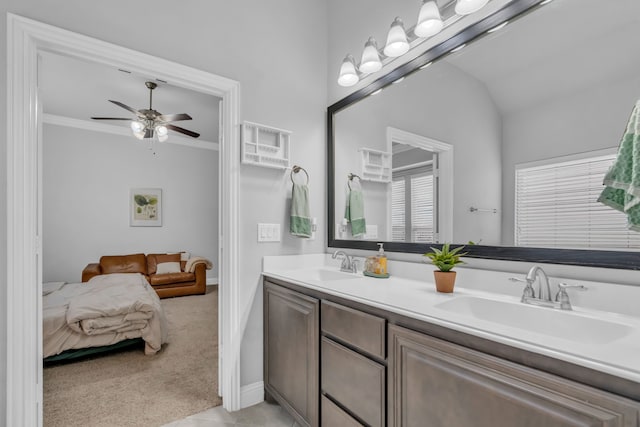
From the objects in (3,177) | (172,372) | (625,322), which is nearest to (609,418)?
(625,322)

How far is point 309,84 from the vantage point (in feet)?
7.72

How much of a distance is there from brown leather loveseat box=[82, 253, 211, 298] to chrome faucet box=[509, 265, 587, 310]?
195 inches

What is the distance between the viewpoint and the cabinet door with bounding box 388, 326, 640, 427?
68 centimetres

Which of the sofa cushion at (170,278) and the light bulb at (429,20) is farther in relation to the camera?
the sofa cushion at (170,278)

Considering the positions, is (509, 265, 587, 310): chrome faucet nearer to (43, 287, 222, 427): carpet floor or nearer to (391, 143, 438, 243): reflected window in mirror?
(391, 143, 438, 243): reflected window in mirror

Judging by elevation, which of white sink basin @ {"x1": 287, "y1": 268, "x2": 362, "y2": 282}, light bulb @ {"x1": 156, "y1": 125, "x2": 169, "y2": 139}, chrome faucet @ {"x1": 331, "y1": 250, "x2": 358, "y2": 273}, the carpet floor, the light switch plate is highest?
light bulb @ {"x1": 156, "y1": 125, "x2": 169, "y2": 139}

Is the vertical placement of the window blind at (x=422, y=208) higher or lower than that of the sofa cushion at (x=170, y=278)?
higher

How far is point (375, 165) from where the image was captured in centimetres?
203

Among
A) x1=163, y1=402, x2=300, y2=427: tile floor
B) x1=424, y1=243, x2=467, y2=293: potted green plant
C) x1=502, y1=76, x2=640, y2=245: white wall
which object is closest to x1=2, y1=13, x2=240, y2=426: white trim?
x1=163, y1=402, x2=300, y2=427: tile floor

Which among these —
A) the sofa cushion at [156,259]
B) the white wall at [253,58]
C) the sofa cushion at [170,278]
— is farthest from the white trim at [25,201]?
the sofa cushion at [156,259]

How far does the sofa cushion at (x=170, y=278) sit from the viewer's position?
486 centimetres

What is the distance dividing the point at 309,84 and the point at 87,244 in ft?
15.7

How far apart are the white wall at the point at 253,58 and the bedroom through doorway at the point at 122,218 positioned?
61 cm

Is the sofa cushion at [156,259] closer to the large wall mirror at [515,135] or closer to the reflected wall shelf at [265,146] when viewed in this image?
the reflected wall shelf at [265,146]
